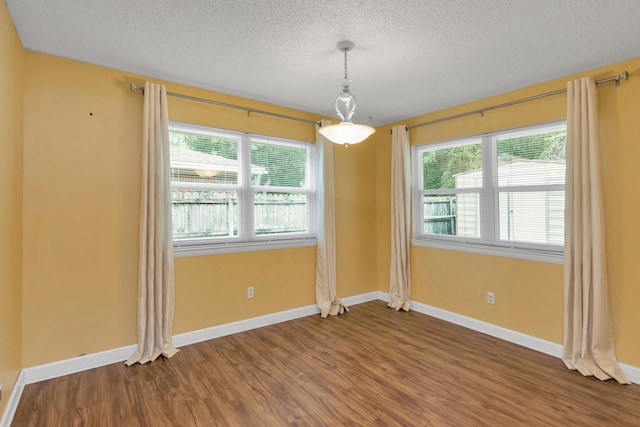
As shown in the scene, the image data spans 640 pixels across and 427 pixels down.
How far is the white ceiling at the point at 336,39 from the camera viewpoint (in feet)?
6.60

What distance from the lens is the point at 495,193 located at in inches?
142

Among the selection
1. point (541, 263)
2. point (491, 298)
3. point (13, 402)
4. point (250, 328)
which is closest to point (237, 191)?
point (250, 328)

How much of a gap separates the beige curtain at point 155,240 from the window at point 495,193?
3109mm

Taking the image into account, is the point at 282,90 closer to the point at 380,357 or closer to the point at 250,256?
the point at 250,256

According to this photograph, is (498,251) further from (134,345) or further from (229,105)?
(134,345)

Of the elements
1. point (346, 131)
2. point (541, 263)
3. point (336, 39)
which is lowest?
point (541, 263)

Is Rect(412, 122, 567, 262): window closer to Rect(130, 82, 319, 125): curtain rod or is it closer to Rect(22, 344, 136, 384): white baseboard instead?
Rect(130, 82, 319, 125): curtain rod

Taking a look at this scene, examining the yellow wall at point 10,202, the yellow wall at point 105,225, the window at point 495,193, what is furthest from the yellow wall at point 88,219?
the window at point 495,193

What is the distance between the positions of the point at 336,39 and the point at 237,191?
201cm

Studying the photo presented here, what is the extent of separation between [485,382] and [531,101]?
271 cm

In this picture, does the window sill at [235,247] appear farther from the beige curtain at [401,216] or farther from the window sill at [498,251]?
the window sill at [498,251]

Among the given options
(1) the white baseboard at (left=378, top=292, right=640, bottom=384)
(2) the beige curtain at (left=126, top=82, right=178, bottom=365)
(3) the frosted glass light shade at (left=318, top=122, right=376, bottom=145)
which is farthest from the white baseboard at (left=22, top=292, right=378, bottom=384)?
(3) the frosted glass light shade at (left=318, top=122, right=376, bottom=145)

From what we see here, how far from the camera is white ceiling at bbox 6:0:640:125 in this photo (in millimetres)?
2012

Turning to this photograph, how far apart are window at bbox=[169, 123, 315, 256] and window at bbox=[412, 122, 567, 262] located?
161 centimetres
